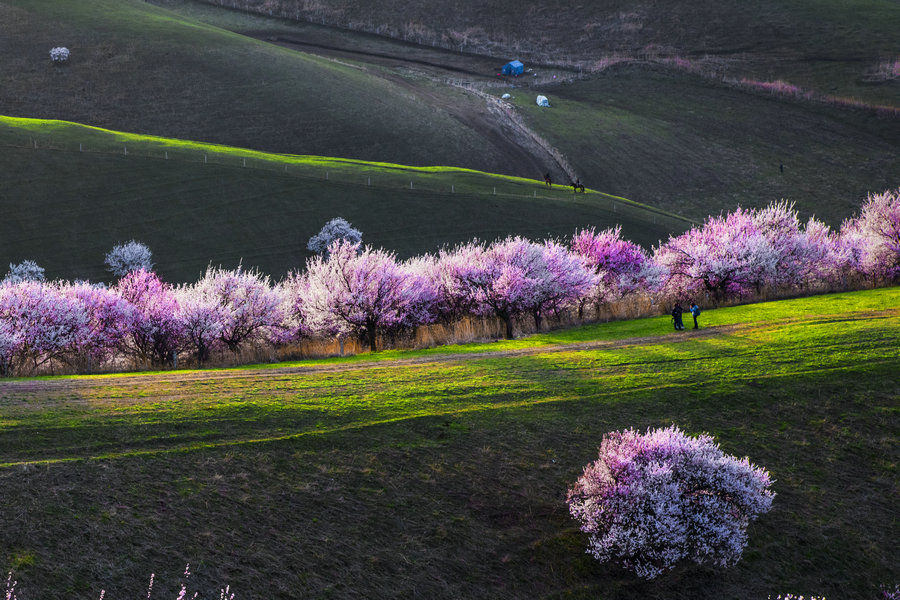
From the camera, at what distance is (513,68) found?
518ft

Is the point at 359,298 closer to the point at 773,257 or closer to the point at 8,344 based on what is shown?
the point at 8,344

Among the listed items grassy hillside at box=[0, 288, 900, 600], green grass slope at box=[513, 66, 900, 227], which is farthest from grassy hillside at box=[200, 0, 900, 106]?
grassy hillside at box=[0, 288, 900, 600]

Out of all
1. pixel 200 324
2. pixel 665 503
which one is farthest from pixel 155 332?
pixel 665 503

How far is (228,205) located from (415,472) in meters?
63.4

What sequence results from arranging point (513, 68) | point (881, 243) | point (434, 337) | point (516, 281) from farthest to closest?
point (513, 68)
point (881, 243)
point (516, 281)
point (434, 337)

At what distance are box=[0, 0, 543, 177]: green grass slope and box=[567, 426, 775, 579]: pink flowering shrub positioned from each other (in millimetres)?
86331

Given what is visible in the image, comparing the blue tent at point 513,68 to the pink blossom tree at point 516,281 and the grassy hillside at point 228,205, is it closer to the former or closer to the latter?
the grassy hillside at point 228,205

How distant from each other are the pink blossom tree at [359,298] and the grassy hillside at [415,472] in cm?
1041

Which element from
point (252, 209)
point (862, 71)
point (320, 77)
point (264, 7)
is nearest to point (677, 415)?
point (252, 209)

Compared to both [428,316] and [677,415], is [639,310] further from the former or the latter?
[677,415]

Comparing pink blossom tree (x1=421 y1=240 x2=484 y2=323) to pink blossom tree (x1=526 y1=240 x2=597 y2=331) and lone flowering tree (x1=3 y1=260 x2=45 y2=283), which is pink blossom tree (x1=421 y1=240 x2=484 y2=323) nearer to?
pink blossom tree (x1=526 y1=240 x2=597 y2=331)

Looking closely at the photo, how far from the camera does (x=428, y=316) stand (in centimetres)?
4575

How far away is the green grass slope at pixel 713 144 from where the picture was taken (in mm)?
108125

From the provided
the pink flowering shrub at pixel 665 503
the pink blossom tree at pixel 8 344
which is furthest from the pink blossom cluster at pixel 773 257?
the pink blossom tree at pixel 8 344
